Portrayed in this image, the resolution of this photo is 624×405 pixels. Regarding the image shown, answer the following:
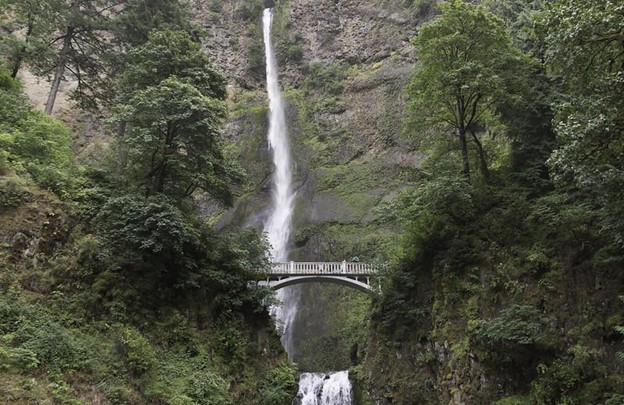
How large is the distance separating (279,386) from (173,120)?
902 centimetres

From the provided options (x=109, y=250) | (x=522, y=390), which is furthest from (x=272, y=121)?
(x=522, y=390)

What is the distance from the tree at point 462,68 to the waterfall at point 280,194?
41.8 ft

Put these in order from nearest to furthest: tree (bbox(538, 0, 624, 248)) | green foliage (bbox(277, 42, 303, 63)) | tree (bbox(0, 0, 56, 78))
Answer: tree (bbox(538, 0, 624, 248)), tree (bbox(0, 0, 56, 78)), green foliage (bbox(277, 42, 303, 63))

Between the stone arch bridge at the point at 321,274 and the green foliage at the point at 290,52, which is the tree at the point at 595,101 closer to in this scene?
the stone arch bridge at the point at 321,274

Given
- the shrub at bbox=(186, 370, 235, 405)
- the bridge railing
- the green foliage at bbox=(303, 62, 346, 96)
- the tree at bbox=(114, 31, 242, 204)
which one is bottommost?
the shrub at bbox=(186, 370, 235, 405)

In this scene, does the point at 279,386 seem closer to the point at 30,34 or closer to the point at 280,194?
the point at 30,34

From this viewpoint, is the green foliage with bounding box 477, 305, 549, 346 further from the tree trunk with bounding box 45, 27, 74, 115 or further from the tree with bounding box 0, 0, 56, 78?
the tree with bounding box 0, 0, 56, 78

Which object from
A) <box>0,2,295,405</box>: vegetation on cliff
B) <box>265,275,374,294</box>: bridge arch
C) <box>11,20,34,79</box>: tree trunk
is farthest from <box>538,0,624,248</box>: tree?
<box>11,20,34,79</box>: tree trunk

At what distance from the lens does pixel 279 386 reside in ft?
49.2

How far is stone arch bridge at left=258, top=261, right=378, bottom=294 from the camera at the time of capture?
23.4 metres

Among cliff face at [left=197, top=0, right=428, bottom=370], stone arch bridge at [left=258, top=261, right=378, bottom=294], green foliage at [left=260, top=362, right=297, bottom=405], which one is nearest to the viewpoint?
green foliage at [left=260, top=362, right=297, bottom=405]

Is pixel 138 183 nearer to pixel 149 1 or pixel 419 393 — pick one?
pixel 149 1

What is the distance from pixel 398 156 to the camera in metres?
36.2

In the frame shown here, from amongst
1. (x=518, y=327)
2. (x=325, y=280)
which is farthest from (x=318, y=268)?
(x=518, y=327)
